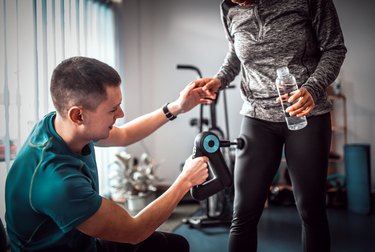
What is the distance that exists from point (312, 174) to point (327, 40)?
0.48 metres

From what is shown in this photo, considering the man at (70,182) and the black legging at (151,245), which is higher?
the man at (70,182)

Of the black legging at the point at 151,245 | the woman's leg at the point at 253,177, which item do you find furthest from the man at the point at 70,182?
the woman's leg at the point at 253,177

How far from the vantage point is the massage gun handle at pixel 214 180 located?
3.64 feet

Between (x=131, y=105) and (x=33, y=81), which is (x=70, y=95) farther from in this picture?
(x=131, y=105)

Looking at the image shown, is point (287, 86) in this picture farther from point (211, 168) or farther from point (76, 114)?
point (76, 114)

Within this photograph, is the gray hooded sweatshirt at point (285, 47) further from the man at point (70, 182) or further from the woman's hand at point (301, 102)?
the man at point (70, 182)

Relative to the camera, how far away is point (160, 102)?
361cm

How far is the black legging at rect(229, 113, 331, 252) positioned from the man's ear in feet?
2.10

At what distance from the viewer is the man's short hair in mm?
896

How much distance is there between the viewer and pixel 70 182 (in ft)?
2.72

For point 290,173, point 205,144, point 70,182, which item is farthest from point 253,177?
point 70,182

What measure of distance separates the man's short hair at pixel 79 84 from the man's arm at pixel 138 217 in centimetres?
28

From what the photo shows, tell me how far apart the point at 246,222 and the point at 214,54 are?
8.27ft

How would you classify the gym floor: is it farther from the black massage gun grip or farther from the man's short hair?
the man's short hair
